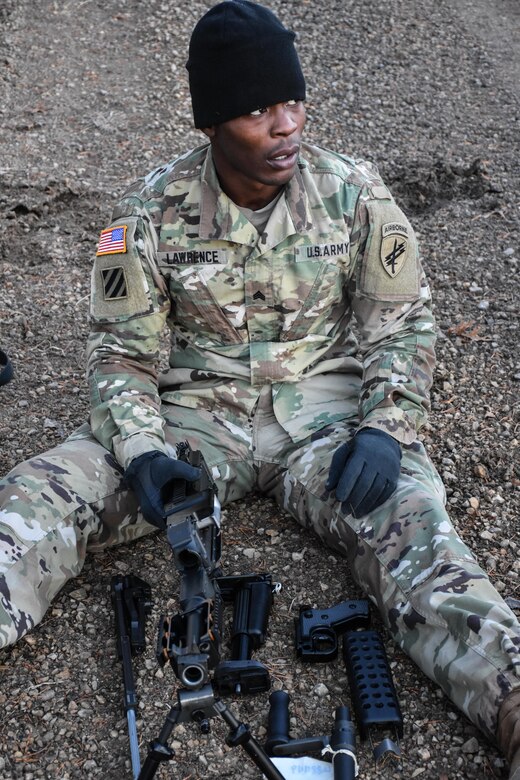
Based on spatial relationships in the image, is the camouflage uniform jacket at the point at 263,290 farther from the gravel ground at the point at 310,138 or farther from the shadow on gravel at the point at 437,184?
the shadow on gravel at the point at 437,184

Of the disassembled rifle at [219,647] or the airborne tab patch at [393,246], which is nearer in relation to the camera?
the disassembled rifle at [219,647]

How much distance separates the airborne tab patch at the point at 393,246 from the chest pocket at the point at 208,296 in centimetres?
65

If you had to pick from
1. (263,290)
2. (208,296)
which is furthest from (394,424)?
(208,296)

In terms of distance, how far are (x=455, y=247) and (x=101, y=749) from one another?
4318 millimetres

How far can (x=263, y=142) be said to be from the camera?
3.72 meters

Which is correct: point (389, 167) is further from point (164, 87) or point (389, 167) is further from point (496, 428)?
point (496, 428)

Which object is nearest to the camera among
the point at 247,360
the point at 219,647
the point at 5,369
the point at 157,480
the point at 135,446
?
the point at 219,647

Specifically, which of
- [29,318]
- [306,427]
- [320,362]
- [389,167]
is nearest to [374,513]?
[306,427]

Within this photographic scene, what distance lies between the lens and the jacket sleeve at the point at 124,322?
3.99 meters

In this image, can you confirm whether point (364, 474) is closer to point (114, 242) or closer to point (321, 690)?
point (321, 690)

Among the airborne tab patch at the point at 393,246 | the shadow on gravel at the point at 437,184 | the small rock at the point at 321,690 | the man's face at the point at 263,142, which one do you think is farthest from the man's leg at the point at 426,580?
the shadow on gravel at the point at 437,184

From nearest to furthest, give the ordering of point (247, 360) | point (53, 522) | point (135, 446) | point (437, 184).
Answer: point (53, 522)
point (135, 446)
point (247, 360)
point (437, 184)

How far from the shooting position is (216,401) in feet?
13.9

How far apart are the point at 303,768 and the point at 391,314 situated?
193 cm
